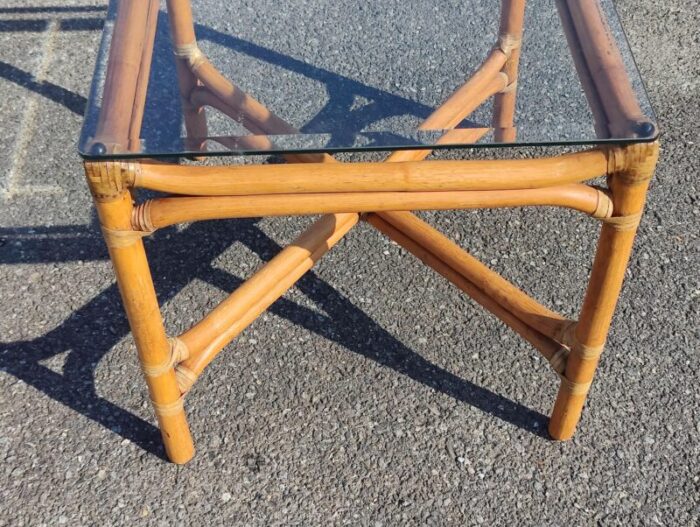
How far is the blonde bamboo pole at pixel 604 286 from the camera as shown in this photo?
1.13 metres

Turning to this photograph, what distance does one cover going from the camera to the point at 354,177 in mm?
1095

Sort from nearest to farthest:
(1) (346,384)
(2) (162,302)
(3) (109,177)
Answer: (3) (109,177)
(1) (346,384)
(2) (162,302)

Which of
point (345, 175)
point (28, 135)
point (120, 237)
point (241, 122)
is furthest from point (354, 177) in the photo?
point (28, 135)

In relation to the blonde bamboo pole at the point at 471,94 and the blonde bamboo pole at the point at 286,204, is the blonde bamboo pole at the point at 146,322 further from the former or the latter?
the blonde bamboo pole at the point at 471,94

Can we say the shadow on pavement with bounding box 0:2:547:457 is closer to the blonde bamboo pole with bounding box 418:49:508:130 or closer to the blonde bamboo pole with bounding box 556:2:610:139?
the blonde bamboo pole with bounding box 418:49:508:130

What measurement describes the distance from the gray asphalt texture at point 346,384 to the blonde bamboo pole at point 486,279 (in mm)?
204

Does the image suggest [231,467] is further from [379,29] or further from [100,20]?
[100,20]

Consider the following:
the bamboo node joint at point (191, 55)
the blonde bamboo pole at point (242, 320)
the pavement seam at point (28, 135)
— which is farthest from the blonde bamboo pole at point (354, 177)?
the pavement seam at point (28, 135)

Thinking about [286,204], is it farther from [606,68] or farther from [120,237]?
[606,68]

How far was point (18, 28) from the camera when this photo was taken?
90.7 inches

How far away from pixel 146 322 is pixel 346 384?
45 centimetres

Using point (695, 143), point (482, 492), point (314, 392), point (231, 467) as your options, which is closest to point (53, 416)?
point (231, 467)

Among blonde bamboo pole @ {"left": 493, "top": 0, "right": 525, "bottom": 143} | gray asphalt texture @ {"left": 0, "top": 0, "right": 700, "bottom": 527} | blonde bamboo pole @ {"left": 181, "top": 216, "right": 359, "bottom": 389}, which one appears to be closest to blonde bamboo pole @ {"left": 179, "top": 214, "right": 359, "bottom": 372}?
blonde bamboo pole @ {"left": 181, "top": 216, "right": 359, "bottom": 389}

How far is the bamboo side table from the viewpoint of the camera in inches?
43.1
